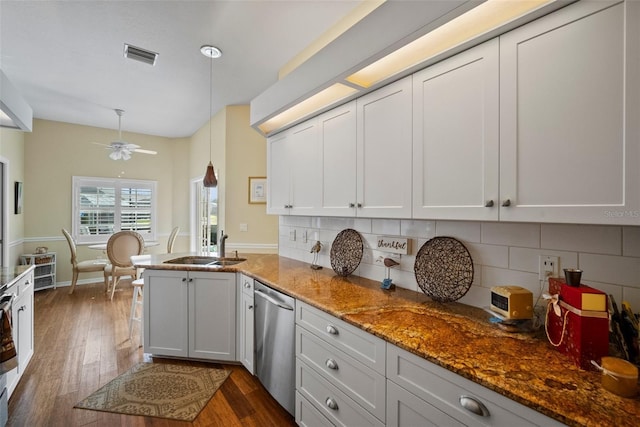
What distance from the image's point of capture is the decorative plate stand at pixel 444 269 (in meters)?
1.57

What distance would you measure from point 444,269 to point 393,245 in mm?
378

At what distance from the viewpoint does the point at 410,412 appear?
3.73ft

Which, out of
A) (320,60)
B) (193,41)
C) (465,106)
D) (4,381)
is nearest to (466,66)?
(465,106)

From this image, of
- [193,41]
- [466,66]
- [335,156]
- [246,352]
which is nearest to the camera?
[466,66]

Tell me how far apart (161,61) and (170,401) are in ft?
10.3

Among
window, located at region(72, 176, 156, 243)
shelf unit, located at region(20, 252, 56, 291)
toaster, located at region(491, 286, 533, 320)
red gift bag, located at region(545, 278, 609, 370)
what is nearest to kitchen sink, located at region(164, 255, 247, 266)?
toaster, located at region(491, 286, 533, 320)

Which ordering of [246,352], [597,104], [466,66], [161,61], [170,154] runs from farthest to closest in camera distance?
[170,154] → [161,61] → [246,352] → [466,66] → [597,104]

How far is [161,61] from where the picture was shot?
301 cm

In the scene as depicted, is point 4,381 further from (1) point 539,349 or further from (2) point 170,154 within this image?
(2) point 170,154

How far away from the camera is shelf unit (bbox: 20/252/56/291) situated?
473 centimetres

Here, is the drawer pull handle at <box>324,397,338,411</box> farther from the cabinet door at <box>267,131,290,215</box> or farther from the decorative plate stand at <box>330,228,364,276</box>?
the cabinet door at <box>267,131,290,215</box>

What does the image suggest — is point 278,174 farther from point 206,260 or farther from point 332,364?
point 332,364

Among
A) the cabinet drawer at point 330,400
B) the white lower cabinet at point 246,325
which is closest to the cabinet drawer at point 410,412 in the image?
the cabinet drawer at point 330,400

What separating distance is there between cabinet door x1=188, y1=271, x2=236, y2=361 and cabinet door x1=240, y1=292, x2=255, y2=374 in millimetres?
102
